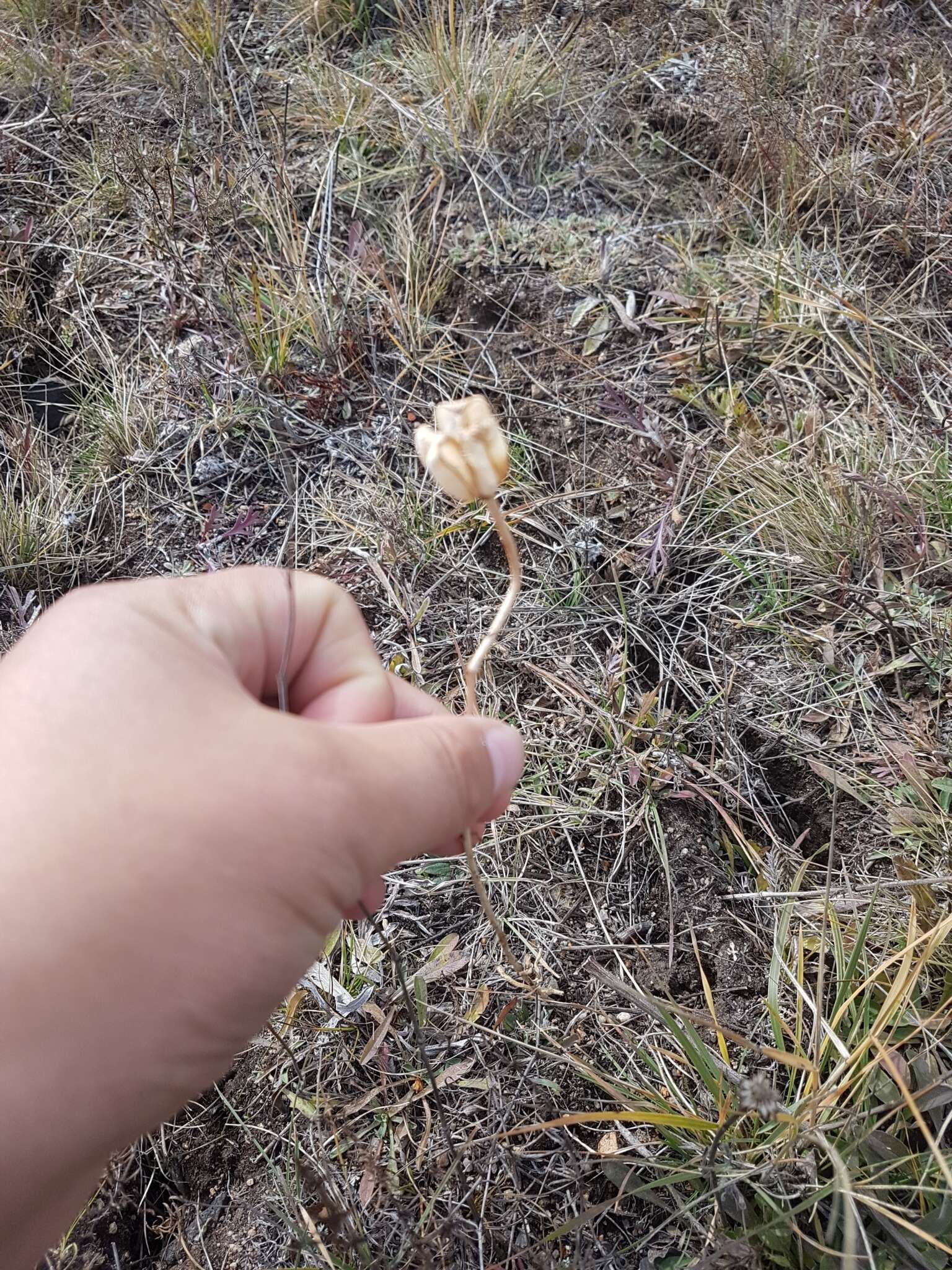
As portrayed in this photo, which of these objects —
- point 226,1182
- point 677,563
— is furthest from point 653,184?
point 226,1182

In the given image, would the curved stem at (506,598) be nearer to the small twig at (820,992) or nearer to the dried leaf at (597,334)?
the small twig at (820,992)

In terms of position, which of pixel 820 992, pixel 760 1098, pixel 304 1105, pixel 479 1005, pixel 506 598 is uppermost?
pixel 506 598

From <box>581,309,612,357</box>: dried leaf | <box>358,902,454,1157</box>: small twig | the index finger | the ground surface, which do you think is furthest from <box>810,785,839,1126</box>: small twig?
<box>581,309,612,357</box>: dried leaf

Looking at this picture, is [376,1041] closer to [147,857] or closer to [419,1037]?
[419,1037]

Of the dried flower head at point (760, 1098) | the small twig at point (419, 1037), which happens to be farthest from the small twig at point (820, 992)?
the small twig at point (419, 1037)

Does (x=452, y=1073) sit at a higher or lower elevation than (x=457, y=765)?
lower

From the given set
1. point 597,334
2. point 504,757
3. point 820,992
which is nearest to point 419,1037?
point 504,757

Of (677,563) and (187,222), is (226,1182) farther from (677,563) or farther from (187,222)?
(187,222)
